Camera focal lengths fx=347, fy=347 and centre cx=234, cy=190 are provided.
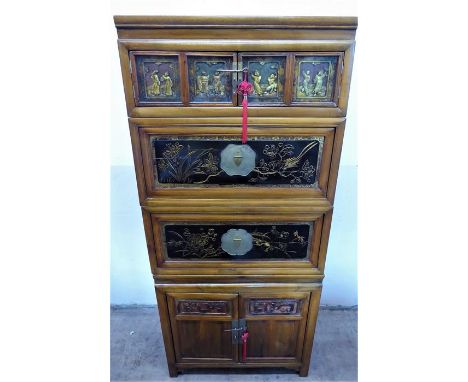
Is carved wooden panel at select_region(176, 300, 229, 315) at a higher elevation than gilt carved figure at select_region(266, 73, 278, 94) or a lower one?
lower

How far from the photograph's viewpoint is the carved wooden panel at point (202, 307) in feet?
4.49

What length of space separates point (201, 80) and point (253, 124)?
201mm

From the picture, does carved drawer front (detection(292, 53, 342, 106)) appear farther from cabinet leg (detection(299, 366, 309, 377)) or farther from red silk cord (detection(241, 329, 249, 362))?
cabinet leg (detection(299, 366, 309, 377))

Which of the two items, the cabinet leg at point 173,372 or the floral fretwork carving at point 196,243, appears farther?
the cabinet leg at point 173,372

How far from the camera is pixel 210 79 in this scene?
3.34 ft

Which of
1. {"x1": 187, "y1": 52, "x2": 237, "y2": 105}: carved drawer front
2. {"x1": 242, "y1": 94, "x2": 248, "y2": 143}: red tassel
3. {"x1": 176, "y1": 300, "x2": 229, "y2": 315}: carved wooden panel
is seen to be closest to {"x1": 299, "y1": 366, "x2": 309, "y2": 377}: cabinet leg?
{"x1": 176, "y1": 300, "x2": 229, "y2": 315}: carved wooden panel

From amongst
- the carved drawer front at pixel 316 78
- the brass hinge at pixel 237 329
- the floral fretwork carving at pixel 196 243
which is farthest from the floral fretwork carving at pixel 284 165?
the brass hinge at pixel 237 329

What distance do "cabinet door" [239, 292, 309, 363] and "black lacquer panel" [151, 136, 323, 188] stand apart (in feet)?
1.58

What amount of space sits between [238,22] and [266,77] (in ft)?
0.55

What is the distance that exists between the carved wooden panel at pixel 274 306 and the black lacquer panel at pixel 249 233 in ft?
0.65

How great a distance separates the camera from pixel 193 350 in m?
1.48

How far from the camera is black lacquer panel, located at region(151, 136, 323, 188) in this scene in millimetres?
1096

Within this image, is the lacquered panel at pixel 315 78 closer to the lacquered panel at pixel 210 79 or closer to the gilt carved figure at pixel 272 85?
the gilt carved figure at pixel 272 85

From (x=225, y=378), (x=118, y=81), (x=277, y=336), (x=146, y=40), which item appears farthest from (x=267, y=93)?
(x=225, y=378)
